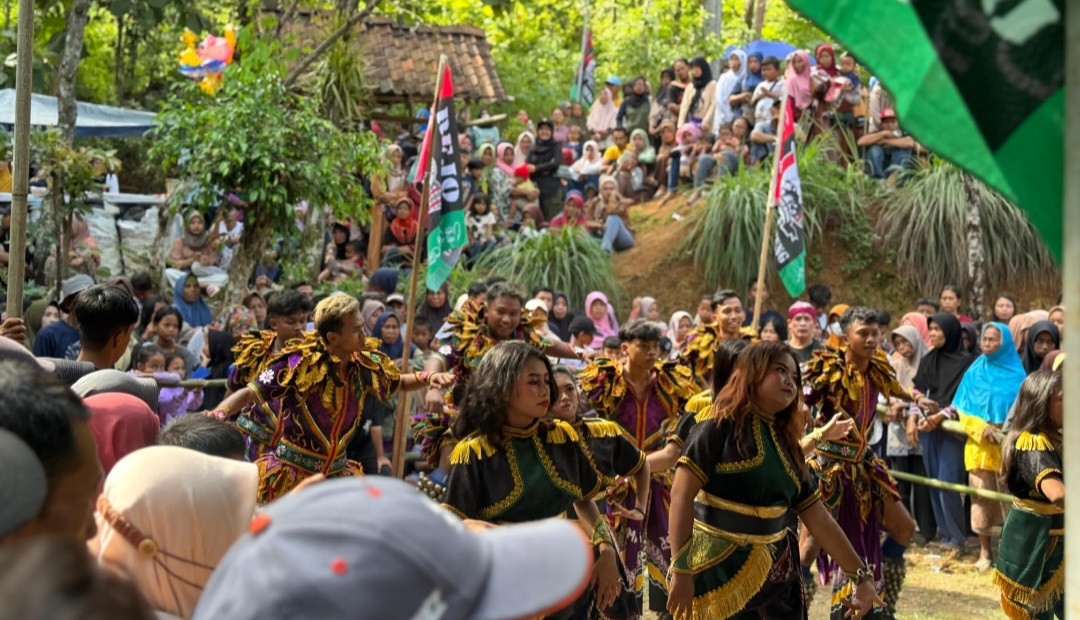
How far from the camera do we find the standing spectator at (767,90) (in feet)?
61.5

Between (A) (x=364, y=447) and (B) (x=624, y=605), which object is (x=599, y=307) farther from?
(B) (x=624, y=605)

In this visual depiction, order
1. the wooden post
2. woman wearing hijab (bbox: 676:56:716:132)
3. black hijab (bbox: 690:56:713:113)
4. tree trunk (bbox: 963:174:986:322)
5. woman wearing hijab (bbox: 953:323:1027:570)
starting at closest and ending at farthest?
the wooden post < woman wearing hijab (bbox: 953:323:1027:570) < tree trunk (bbox: 963:174:986:322) < woman wearing hijab (bbox: 676:56:716:132) < black hijab (bbox: 690:56:713:113)

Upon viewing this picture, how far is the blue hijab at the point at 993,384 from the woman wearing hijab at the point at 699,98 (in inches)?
367

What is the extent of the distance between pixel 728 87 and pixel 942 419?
988 cm

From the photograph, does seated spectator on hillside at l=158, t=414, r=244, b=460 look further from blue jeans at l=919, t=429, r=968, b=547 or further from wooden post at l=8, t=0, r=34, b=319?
blue jeans at l=919, t=429, r=968, b=547

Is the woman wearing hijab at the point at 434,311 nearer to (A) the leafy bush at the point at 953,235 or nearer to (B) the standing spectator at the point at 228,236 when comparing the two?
(B) the standing spectator at the point at 228,236

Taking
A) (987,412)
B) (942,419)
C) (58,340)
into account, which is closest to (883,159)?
(987,412)

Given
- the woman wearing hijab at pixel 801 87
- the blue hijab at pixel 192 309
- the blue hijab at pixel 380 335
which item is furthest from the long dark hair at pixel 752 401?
the woman wearing hijab at pixel 801 87

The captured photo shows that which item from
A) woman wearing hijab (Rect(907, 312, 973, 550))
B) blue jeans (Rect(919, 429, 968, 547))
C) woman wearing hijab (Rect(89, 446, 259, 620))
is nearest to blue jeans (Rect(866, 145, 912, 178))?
woman wearing hijab (Rect(907, 312, 973, 550))

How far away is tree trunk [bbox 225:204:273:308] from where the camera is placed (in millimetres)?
13383

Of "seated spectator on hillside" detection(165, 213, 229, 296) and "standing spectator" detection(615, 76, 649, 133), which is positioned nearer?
"seated spectator on hillside" detection(165, 213, 229, 296)

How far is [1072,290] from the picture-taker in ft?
6.54

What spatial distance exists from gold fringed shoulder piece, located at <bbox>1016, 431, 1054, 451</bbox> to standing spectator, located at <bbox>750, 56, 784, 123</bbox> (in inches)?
476

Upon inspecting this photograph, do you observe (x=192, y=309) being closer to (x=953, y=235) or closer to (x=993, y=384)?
(x=993, y=384)
